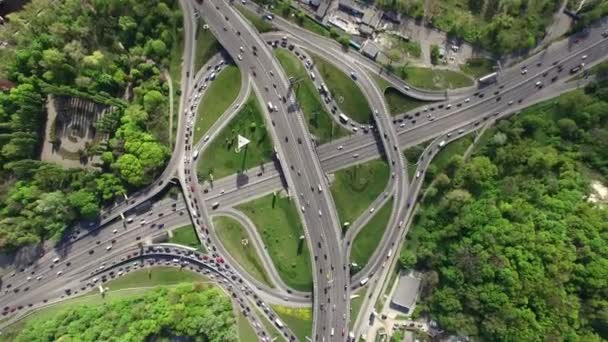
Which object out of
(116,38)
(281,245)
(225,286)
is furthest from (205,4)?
(225,286)

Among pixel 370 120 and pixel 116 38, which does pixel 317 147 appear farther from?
pixel 116 38

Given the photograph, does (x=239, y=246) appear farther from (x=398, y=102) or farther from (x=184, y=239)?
(x=398, y=102)

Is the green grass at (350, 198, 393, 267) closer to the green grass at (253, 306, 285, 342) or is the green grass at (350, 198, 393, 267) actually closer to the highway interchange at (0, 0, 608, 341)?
the highway interchange at (0, 0, 608, 341)

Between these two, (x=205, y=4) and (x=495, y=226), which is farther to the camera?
(x=205, y=4)

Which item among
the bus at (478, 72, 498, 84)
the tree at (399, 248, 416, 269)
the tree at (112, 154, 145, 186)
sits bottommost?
the tree at (399, 248, 416, 269)

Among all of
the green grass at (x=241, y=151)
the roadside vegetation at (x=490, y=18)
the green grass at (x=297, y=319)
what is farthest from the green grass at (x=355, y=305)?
the roadside vegetation at (x=490, y=18)

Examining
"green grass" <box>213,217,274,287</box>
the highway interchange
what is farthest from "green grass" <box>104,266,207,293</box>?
"green grass" <box>213,217,274,287</box>

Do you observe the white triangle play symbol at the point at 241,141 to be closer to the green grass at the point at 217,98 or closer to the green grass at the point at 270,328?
the green grass at the point at 217,98
